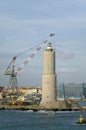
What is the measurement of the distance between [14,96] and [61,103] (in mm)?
50600

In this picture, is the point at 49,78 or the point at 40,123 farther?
the point at 49,78

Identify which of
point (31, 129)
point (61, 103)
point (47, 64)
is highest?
point (47, 64)

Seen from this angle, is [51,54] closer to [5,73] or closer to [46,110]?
[46,110]

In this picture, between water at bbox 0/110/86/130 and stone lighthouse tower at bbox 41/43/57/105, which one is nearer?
water at bbox 0/110/86/130

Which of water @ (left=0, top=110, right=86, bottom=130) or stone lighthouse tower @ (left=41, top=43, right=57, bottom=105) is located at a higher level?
stone lighthouse tower @ (left=41, top=43, right=57, bottom=105)

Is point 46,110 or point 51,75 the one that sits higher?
point 51,75

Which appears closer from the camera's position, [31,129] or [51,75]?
[31,129]

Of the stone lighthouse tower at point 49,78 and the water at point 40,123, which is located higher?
the stone lighthouse tower at point 49,78

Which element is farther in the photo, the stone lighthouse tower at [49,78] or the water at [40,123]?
the stone lighthouse tower at [49,78]

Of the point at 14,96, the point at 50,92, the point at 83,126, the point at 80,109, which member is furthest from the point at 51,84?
the point at 14,96

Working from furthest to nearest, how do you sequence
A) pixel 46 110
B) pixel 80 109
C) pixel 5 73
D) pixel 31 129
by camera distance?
1. pixel 5 73
2. pixel 80 109
3. pixel 46 110
4. pixel 31 129

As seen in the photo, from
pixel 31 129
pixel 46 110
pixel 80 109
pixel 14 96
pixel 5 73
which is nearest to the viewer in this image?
pixel 31 129

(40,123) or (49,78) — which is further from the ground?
(49,78)

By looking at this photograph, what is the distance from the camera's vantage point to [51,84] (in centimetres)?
8025
